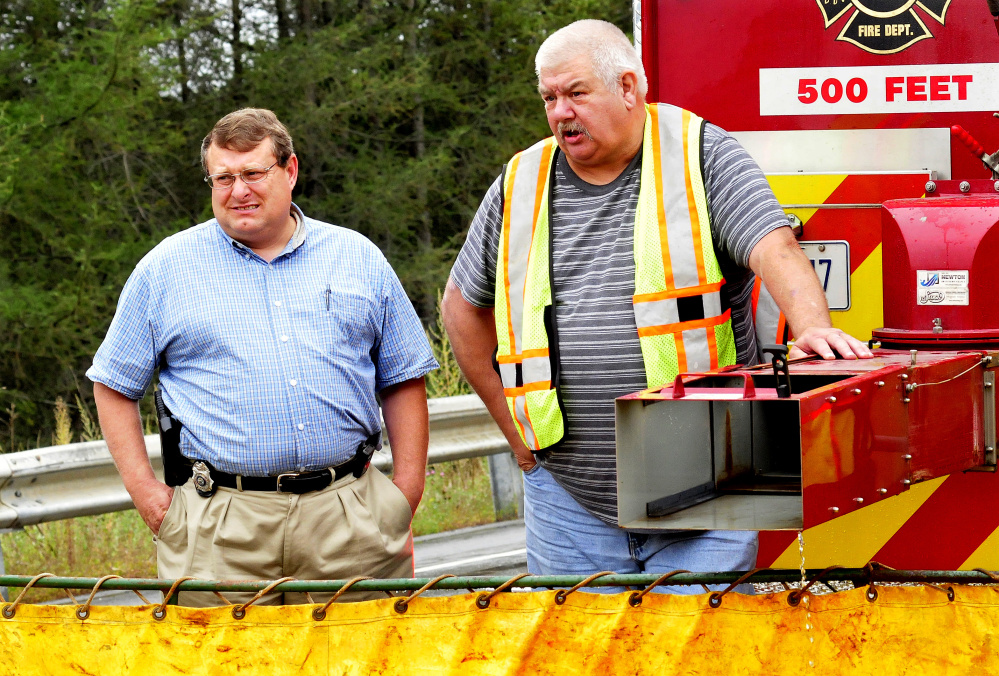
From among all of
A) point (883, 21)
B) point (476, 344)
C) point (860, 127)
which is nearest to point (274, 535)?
point (476, 344)

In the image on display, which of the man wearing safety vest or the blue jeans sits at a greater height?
the man wearing safety vest

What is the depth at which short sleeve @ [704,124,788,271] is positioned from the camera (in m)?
2.86

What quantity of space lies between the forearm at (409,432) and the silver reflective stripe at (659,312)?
1.01 m

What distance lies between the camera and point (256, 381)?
3.43 m

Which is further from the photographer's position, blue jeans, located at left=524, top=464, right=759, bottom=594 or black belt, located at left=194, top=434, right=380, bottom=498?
black belt, located at left=194, top=434, right=380, bottom=498

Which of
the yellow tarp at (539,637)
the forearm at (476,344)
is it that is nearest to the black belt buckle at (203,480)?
the forearm at (476,344)

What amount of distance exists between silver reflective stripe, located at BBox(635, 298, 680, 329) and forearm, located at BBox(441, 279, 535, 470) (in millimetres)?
678

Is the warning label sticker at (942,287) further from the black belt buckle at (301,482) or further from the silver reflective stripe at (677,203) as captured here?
the black belt buckle at (301,482)

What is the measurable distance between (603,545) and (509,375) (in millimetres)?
487

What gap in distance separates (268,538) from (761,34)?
6.69ft

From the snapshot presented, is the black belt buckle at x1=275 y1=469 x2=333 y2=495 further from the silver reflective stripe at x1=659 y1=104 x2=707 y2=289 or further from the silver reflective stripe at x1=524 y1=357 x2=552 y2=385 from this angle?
the silver reflective stripe at x1=659 y1=104 x2=707 y2=289

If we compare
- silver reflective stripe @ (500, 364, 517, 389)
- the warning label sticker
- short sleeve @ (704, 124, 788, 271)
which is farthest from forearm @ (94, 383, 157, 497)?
the warning label sticker

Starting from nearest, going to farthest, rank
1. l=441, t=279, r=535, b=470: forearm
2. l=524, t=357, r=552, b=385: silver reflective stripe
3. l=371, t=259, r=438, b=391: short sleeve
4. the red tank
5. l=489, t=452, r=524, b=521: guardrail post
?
1. the red tank
2. l=524, t=357, r=552, b=385: silver reflective stripe
3. l=441, t=279, r=535, b=470: forearm
4. l=371, t=259, r=438, b=391: short sleeve
5. l=489, t=452, r=524, b=521: guardrail post

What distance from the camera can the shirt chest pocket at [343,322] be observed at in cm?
353
